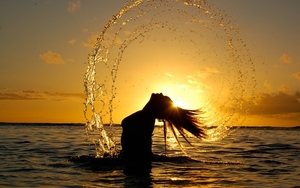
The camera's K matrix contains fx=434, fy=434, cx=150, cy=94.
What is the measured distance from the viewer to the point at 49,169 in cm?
1443

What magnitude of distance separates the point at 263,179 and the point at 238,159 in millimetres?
5518

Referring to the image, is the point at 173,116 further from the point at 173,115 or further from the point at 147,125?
the point at 147,125

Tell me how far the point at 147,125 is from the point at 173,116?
0.96 meters

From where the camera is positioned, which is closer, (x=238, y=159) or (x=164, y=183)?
(x=164, y=183)

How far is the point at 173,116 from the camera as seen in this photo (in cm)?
1478

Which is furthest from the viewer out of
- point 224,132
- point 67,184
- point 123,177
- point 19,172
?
point 224,132

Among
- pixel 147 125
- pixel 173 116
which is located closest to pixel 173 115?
pixel 173 116

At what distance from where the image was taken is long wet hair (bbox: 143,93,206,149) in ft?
47.2

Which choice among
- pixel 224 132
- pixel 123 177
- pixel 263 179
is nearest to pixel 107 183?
pixel 123 177

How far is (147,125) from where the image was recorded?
14539 mm

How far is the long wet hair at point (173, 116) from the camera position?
567 inches

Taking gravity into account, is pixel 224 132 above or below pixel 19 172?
above

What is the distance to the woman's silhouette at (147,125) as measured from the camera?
14.4m

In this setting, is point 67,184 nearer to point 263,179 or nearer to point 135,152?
point 135,152
